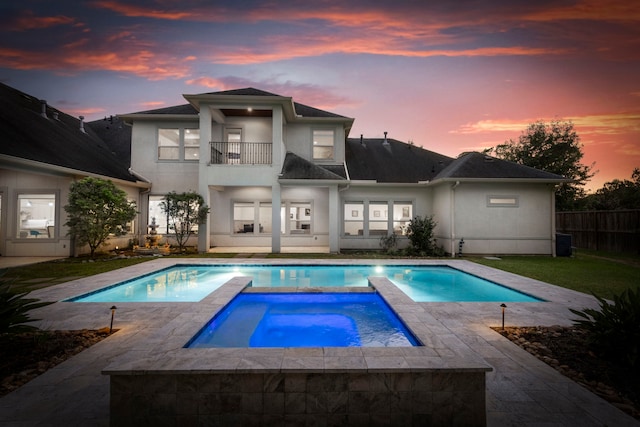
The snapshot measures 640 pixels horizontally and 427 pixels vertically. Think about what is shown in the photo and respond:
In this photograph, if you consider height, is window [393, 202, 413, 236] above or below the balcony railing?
below

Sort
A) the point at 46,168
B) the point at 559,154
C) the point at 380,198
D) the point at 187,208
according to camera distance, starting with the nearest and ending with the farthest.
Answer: the point at 46,168
the point at 187,208
the point at 380,198
the point at 559,154

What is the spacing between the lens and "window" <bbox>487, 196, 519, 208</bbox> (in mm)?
12992

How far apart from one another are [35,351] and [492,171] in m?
15.1

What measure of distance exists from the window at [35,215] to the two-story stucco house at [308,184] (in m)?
3.51

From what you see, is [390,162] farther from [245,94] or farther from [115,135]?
[115,135]

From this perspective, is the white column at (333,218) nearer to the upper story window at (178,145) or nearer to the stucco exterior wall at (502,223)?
the stucco exterior wall at (502,223)

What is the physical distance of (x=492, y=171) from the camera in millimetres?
13031

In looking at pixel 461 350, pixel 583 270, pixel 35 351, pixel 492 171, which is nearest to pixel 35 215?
pixel 35 351

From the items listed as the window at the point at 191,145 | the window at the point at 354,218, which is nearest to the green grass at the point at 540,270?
the window at the point at 354,218

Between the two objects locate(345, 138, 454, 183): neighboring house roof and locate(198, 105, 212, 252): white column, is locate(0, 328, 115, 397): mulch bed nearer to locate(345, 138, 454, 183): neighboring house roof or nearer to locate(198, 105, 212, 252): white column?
locate(198, 105, 212, 252): white column

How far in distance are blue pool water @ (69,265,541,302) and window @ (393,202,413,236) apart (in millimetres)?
4863

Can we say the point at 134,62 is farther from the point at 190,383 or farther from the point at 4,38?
the point at 190,383

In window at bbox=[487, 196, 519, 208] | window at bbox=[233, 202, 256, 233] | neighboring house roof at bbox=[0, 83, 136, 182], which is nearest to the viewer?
neighboring house roof at bbox=[0, 83, 136, 182]

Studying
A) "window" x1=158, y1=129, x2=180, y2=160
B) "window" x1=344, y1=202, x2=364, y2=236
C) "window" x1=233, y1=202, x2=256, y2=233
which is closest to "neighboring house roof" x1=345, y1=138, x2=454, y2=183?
"window" x1=344, y1=202, x2=364, y2=236
